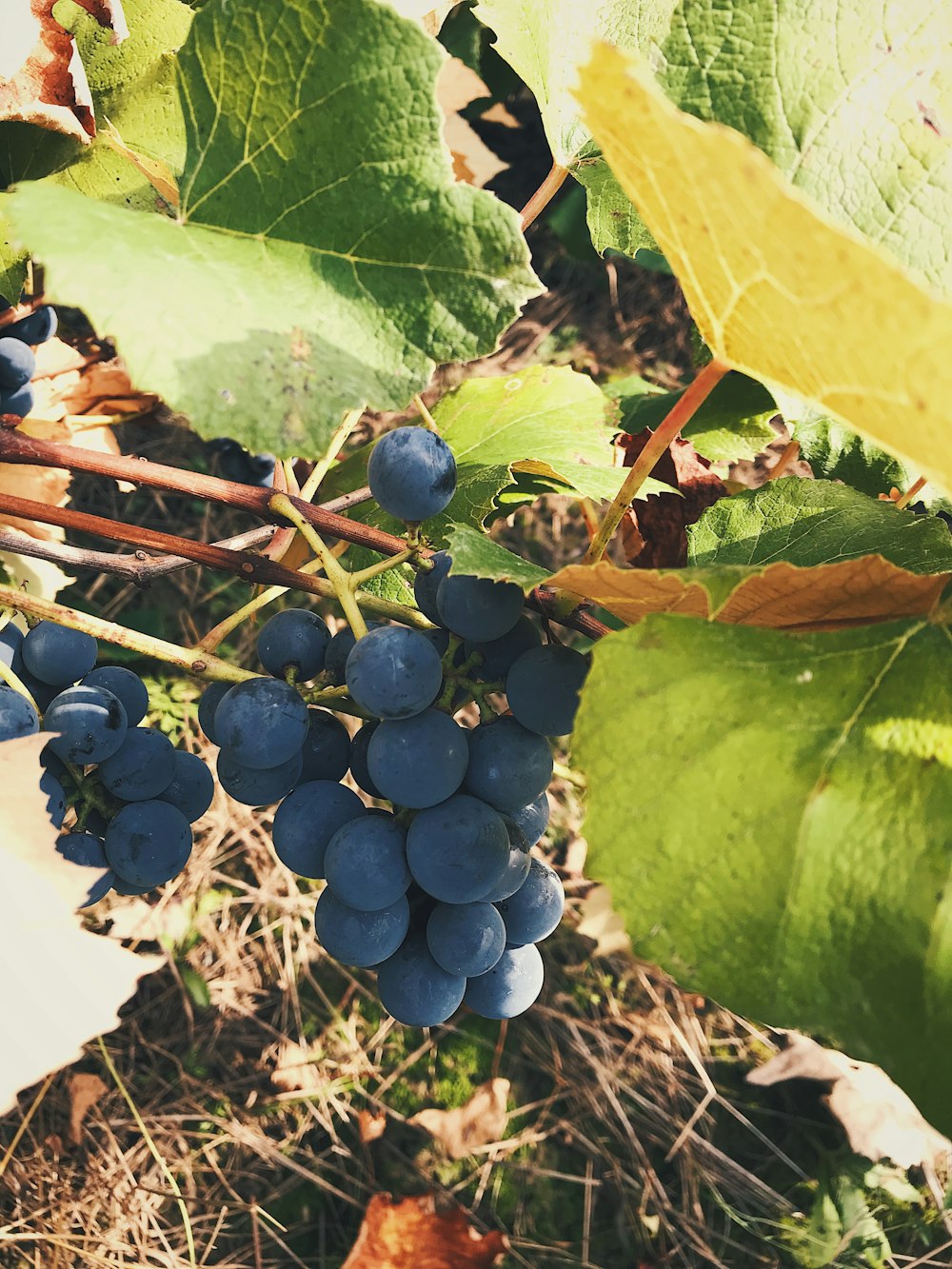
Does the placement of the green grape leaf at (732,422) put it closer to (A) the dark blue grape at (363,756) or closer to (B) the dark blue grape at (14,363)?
(A) the dark blue grape at (363,756)

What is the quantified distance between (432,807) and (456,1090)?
135cm

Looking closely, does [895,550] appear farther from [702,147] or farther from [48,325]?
[48,325]

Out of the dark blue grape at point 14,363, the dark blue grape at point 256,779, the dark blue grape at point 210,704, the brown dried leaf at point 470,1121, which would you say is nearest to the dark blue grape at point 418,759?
the dark blue grape at point 256,779

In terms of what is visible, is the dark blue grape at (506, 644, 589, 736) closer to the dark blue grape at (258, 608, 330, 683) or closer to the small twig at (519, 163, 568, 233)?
the dark blue grape at (258, 608, 330, 683)

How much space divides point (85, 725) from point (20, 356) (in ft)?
2.24

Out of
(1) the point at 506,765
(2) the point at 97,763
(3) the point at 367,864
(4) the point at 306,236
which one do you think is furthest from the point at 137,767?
(4) the point at 306,236

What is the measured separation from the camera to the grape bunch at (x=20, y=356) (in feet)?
4.10

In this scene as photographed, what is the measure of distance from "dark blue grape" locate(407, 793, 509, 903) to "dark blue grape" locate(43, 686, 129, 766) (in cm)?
32

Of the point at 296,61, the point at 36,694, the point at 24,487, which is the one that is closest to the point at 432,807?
the point at 36,694

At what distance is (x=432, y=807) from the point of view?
0.80 metres

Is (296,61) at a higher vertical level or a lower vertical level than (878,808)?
higher

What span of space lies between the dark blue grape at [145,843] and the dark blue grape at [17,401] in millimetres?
699

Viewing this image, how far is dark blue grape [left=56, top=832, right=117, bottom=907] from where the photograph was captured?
0.87 meters

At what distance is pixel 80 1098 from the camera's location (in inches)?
70.6
